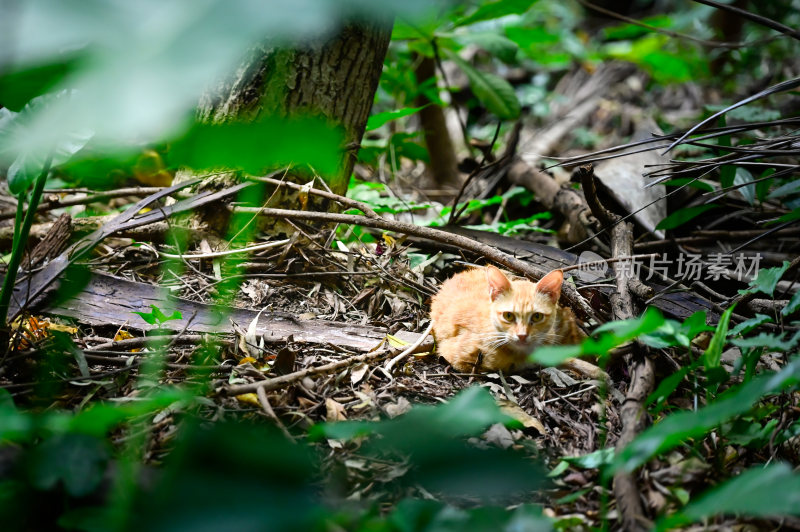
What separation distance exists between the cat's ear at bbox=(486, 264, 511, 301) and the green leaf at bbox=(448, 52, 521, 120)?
1698 millimetres

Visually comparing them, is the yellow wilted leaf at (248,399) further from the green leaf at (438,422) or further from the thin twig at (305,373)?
the green leaf at (438,422)

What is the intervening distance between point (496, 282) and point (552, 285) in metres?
0.26

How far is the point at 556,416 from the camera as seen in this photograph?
2.04 meters

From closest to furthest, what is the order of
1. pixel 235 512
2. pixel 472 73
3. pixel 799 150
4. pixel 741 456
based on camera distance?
pixel 235 512
pixel 741 456
pixel 799 150
pixel 472 73

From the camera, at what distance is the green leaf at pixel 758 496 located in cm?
88

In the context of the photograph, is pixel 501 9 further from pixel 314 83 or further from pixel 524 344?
pixel 524 344

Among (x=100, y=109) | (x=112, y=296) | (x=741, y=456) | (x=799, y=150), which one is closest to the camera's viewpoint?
(x=100, y=109)

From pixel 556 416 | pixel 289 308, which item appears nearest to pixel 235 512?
pixel 556 416

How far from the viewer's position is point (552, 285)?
2498mm

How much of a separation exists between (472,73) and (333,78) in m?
1.67

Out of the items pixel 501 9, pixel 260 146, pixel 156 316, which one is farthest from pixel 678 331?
pixel 501 9

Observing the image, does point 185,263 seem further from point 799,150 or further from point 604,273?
point 799,150

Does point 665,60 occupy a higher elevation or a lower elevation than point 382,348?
higher

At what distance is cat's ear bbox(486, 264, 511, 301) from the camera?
8.43 ft
